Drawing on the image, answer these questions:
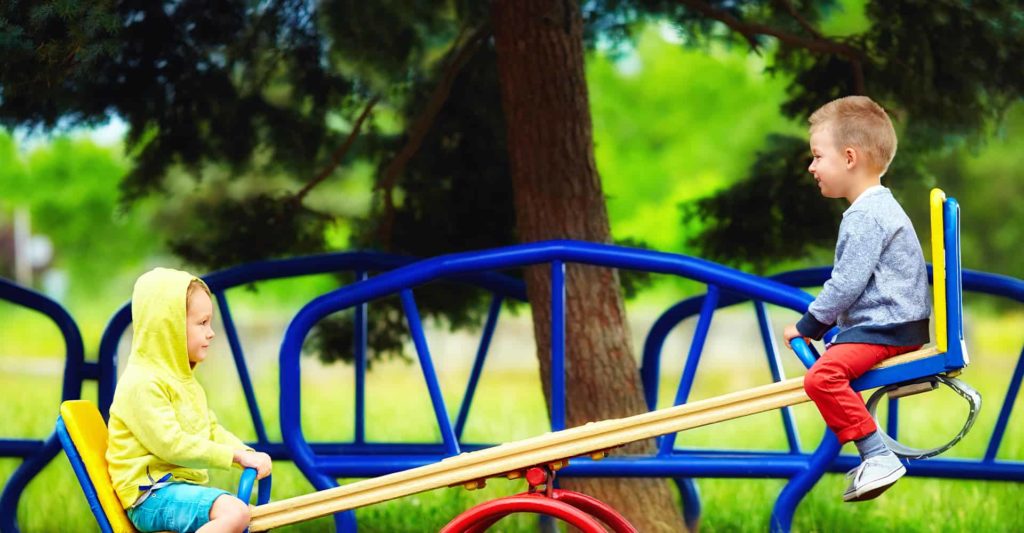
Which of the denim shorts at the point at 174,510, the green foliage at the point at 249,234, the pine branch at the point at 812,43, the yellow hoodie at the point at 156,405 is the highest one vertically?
the pine branch at the point at 812,43

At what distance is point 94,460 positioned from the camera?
2.88 metres

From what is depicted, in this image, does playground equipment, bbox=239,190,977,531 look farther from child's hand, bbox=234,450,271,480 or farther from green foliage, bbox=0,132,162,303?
green foliage, bbox=0,132,162,303

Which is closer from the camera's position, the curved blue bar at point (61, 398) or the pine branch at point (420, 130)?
the curved blue bar at point (61, 398)

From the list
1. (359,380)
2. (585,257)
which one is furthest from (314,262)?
(585,257)

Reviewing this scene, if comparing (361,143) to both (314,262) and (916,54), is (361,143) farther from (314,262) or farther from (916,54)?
(916,54)

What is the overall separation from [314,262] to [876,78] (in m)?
2.12

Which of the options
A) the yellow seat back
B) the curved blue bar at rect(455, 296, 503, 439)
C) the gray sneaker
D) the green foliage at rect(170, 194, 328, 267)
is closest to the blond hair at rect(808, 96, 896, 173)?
the gray sneaker

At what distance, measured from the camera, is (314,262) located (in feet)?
14.0

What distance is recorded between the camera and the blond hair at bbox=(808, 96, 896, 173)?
111 inches

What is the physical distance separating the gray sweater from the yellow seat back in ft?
5.38

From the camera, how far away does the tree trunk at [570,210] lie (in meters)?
4.28

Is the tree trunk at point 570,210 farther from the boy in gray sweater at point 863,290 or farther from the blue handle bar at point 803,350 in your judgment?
the boy in gray sweater at point 863,290

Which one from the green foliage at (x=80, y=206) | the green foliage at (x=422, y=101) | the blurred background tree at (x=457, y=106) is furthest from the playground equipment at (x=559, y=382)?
the green foliage at (x=80, y=206)

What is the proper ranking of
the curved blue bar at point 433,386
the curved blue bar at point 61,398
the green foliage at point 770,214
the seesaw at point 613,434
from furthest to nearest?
the green foliage at point 770,214 → the curved blue bar at point 61,398 → the curved blue bar at point 433,386 → the seesaw at point 613,434
